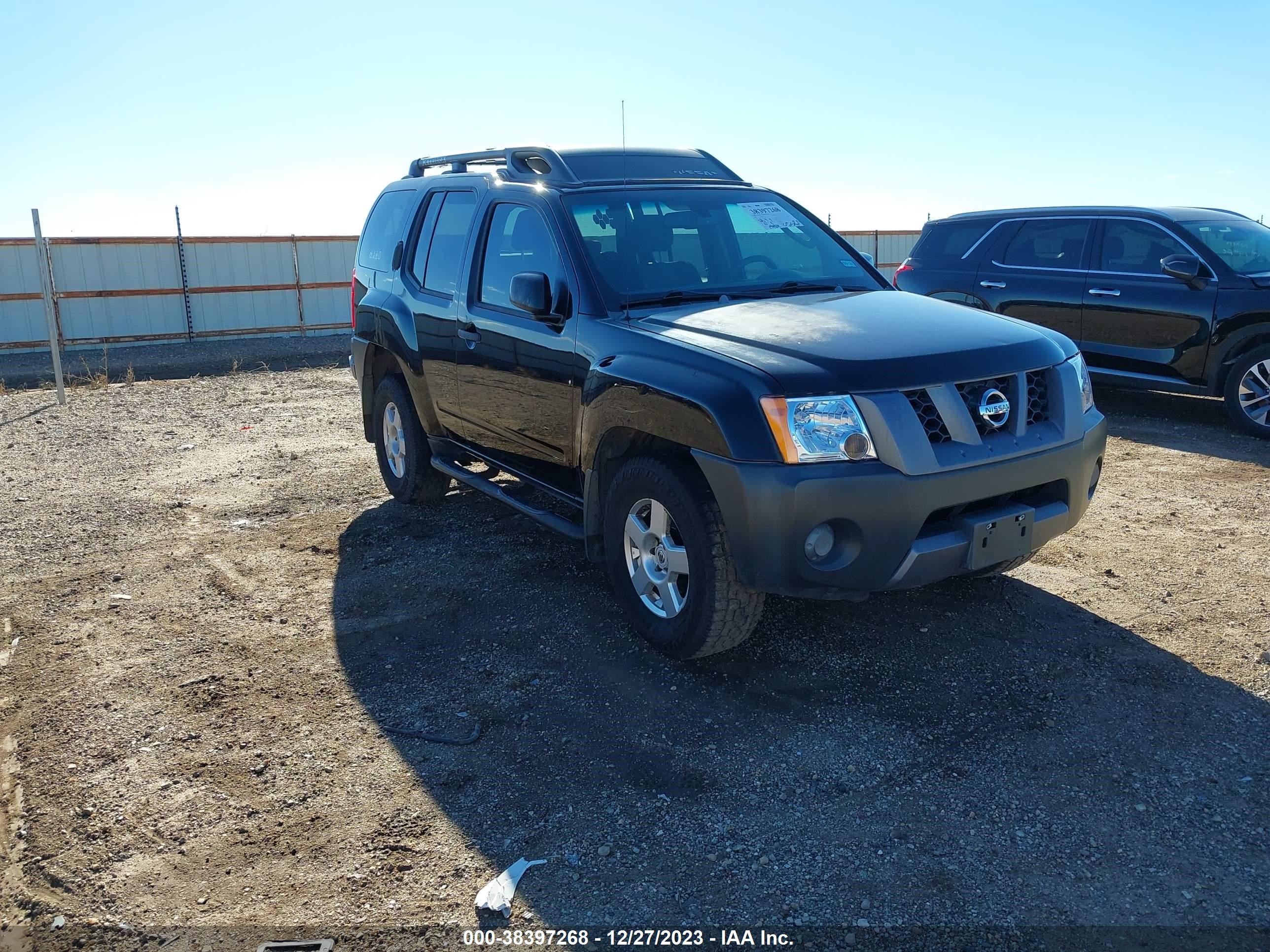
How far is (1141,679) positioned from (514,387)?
3.03 meters

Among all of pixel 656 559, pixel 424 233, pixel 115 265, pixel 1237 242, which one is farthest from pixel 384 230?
pixel 115 265

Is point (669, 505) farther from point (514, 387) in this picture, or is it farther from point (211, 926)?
point (211, 926)

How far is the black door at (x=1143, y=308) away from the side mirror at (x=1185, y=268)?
0.19 feet

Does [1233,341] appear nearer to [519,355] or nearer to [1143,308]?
[1143,308]

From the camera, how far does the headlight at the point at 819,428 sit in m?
3.45

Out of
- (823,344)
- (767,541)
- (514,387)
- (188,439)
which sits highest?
(823,344)

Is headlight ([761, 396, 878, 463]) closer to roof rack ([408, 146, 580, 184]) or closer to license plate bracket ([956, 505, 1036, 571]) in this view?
license plate bracket ([956, 505, 1036, 571])

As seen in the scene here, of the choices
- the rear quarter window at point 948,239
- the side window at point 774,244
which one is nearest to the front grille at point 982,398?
the side window at point 774,244

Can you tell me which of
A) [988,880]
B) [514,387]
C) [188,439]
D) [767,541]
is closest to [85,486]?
[188,439]

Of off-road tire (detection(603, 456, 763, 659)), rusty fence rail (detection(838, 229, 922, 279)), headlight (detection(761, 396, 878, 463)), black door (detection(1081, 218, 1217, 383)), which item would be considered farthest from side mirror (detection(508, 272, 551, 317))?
rusty fence rail (detection(838, 229, 922, 279))

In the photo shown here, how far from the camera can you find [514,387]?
16.3ft

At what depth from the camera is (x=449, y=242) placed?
18.5 feet

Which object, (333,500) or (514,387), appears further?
(333,500)

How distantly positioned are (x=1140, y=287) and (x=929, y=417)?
20.2 ft
